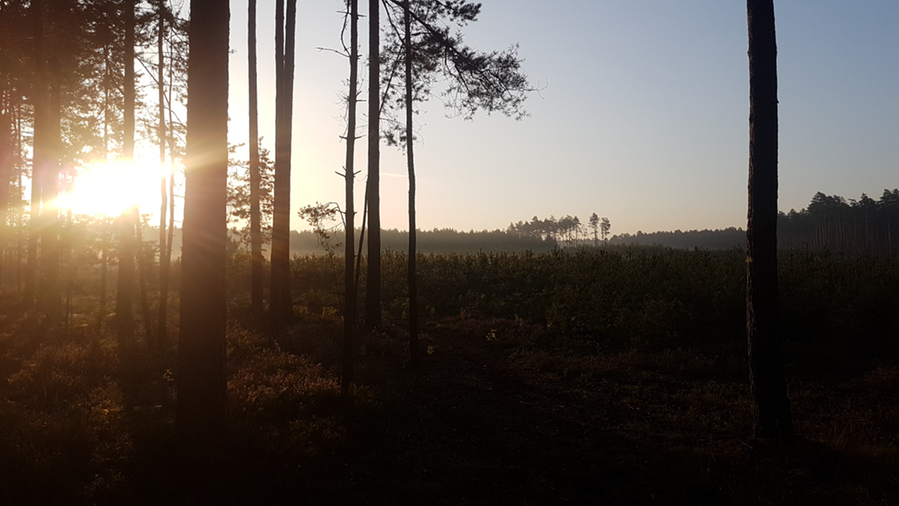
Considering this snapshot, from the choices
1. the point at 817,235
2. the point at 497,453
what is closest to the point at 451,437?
the point at 497,453

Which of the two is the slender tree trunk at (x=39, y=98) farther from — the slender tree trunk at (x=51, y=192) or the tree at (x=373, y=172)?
the tree at (x=373, y=172)

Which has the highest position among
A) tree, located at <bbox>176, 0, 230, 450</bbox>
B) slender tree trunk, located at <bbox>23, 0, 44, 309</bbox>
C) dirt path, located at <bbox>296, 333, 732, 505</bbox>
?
slender tree trunk, located at <bbox>23, 0, 44, 309</bbox>

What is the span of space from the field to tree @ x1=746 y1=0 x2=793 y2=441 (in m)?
0.61

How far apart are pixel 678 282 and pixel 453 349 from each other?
910cm

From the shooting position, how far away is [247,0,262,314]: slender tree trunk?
1590 cm

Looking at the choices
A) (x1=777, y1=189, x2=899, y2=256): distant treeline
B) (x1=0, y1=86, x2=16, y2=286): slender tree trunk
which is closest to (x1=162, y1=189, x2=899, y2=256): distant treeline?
(x1=777, y1=189, x2=899, y2=256): distant treeline

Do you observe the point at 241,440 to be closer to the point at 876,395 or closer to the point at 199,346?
the point at 199,346

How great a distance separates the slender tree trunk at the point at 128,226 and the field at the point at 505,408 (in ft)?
3.34

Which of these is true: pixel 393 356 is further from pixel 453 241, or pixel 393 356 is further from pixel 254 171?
pixel 453 241

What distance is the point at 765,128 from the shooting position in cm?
656

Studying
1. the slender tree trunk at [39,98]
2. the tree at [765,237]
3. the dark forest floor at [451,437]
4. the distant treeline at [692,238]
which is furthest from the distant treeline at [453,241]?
the tree at [765,237]

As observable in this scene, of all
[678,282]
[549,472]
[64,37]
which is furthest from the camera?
[678,282]

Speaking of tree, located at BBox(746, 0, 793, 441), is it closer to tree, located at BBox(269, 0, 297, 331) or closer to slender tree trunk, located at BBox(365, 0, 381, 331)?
slender tree trunk, located at BBox(365, 0, 381, 331)

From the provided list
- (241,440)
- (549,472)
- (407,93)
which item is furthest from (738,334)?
(241,440)
